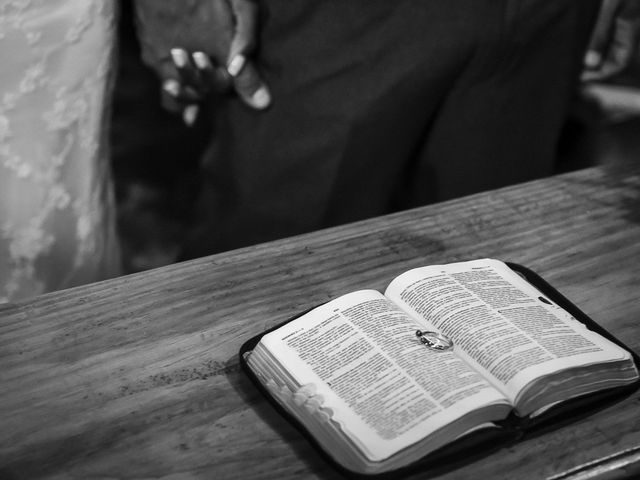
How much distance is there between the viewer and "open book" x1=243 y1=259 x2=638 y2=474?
0.76 meters

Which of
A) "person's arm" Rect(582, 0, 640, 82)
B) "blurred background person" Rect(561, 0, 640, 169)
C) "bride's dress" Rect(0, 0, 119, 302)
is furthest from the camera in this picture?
"blurred background person" Rect(561, 0, 640, 169)

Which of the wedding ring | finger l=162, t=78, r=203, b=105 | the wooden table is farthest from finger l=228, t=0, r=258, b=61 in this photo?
the wedding ring

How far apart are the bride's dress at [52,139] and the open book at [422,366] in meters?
0.60

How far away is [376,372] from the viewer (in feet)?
2.69

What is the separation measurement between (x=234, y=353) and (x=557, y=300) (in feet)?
1.27

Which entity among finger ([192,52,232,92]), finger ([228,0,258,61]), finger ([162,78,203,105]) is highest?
finger ([228,0,258,61])

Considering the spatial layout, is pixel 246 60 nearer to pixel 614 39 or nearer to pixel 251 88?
pixel 251 88

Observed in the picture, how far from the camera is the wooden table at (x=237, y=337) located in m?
0.78

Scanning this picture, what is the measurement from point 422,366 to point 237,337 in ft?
0.75

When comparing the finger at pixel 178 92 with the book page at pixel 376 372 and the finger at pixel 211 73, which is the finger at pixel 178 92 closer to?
the finger at pixel 211 73

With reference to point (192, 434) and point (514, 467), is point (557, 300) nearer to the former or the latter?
point (514, 467)

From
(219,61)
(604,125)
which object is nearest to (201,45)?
(219,61)

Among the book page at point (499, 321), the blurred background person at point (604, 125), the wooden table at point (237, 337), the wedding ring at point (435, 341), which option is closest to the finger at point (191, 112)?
the wooden table at point (237, 337)

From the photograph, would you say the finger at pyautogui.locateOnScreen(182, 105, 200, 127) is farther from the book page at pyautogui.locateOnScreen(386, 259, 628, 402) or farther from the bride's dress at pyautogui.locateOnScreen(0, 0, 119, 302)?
the book page at pyautogui.locateOnScreen(386, 259, 628, 402)
